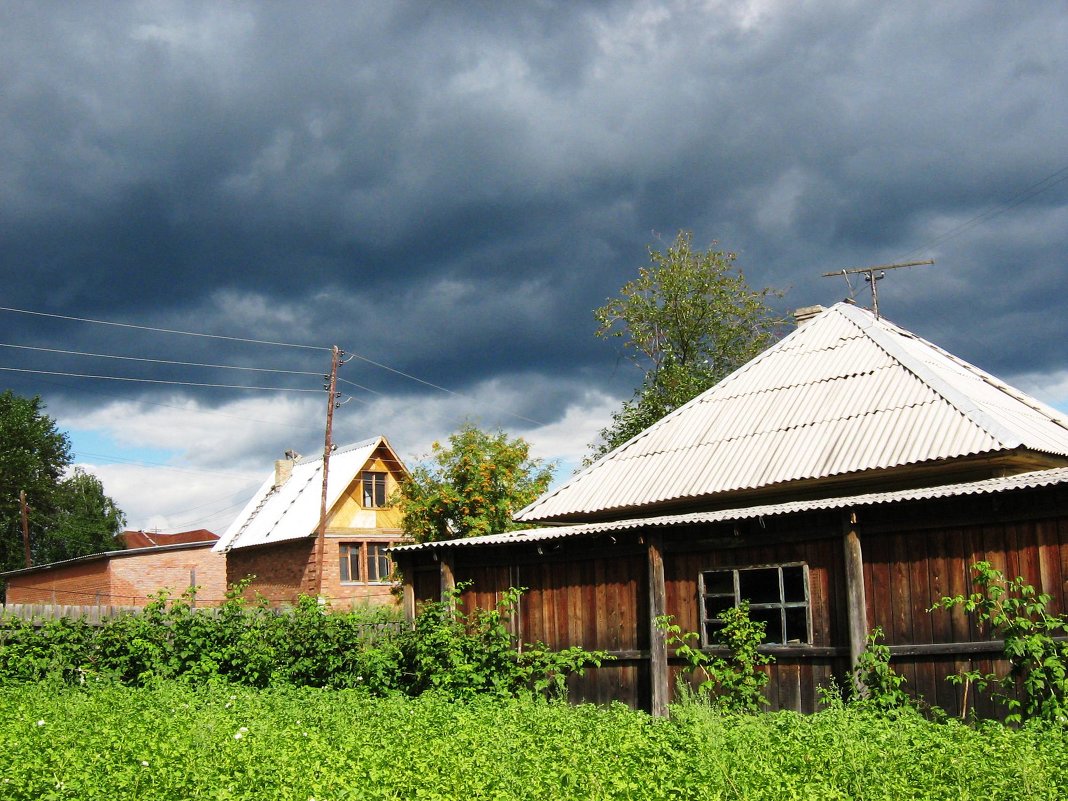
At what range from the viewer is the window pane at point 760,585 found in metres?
11.0

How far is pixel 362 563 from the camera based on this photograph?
35812 mm

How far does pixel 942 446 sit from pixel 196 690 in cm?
961

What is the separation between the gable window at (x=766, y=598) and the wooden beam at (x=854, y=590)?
0.55 m

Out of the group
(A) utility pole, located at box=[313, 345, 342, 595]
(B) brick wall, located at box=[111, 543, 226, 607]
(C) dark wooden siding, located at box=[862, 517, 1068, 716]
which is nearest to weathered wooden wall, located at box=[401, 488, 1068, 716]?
(C) dark wooden siding, located at box=[862, 517, 1068, 716]

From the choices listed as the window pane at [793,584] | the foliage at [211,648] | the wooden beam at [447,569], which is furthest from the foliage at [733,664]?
the foliage at [211,648]

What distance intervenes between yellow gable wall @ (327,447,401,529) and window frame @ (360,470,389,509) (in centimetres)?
8

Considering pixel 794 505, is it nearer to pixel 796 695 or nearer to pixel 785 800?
pixel 796 695

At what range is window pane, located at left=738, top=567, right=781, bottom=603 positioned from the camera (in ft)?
36.2

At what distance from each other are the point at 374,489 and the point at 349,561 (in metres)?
2.81

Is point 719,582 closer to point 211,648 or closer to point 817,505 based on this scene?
point 817,505

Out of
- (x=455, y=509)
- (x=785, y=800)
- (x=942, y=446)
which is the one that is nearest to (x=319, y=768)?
(x=785, y=800)

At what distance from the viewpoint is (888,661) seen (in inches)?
392

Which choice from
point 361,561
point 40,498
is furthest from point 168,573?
point 40,498

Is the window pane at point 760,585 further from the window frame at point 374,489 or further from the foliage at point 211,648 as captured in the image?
the window frame at point 374,489
